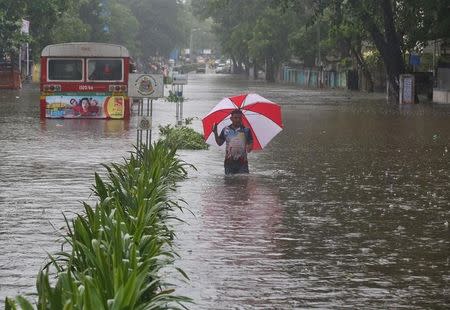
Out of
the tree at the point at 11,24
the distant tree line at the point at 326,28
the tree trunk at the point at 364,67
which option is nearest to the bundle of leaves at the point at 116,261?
the distant tree line at the point at 326,28

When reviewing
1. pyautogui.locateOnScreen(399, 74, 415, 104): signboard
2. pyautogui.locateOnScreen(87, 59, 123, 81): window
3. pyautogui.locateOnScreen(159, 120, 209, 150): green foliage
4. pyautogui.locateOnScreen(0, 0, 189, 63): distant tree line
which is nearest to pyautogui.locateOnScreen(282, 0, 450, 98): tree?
pyautogui.locateOnScreen(399, 74, 415, 104): signboard

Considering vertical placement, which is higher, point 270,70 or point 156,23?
point 156,23

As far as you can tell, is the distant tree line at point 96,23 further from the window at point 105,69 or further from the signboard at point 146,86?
the signboard at point 146,86

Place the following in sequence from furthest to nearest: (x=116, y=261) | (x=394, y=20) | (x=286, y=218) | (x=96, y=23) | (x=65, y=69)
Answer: (x=96, y=23)
(x=394, y=20)
(x=65, y=69)
(x=286, y=218)
(x=116, y=261)

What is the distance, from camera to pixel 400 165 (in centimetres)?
1873

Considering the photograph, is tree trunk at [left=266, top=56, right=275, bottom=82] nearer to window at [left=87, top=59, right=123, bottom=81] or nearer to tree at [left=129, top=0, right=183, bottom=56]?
tree at [left=129, top=0, right=183, bottom=56]

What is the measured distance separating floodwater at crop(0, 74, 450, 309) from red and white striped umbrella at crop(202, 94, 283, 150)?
0.62m

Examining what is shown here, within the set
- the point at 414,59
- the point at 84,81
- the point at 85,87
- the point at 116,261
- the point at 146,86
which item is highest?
the point at 414,59

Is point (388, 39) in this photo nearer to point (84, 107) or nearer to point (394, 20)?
point (394, 20)

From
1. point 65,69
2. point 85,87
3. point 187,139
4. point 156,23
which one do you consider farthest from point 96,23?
point 187,139

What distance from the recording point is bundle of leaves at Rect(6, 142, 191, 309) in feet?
19.2

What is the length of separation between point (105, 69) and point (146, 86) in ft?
48.4

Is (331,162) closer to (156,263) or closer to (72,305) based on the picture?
(156,263)

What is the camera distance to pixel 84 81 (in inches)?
1208
